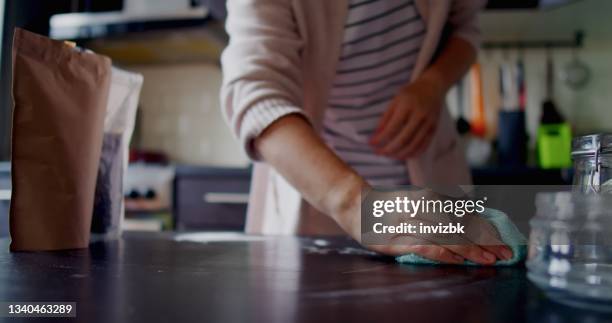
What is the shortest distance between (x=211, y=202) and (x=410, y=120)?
106 centimetres

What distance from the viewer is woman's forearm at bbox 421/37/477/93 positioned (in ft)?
2.47

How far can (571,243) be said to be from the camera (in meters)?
0.31

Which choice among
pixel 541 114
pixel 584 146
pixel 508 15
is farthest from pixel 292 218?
pixel 541 114

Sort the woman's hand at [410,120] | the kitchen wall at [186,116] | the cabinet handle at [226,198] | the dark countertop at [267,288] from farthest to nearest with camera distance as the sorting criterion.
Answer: the kitchen wall at [186,116] < the cabinet handle at [226,198] < the woman's hand at [410,120] < the dark countertop at [267,288]

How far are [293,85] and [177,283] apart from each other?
365 mm

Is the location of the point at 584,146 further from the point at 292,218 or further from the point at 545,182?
the point at 545,182

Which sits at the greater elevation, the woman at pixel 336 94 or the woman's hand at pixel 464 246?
the woman at pixel 336 94

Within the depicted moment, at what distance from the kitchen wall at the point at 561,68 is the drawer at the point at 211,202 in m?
1.04

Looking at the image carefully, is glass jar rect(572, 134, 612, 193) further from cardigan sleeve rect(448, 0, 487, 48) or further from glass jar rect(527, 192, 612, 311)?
cardigan sleeve rect(448, 0, 487, 48)

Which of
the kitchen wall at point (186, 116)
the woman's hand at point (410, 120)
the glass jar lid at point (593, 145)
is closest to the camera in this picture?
the glass jar lid at point (593, 145)

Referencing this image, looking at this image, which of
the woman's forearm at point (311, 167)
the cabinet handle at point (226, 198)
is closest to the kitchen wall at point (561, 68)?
the cabinet handle at point (226, 198)

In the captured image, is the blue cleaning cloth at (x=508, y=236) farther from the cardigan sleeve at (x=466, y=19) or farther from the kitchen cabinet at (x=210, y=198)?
the kitchen cabinet at (x=210, y=198)

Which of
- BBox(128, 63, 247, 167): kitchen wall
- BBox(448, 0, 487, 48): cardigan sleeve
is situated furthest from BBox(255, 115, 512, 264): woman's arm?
BBox(128, 63, 247, 167): kitchen wall

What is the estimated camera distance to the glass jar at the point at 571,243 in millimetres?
295
